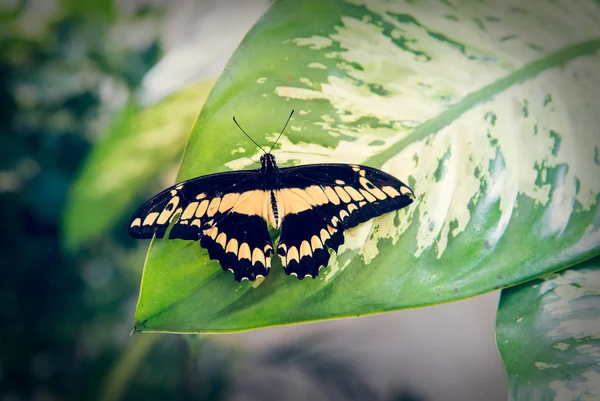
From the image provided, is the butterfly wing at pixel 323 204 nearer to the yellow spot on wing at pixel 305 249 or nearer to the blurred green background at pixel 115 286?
the yellow spot on wing at pixel 305 249

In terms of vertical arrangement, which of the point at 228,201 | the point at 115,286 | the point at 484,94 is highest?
the point at 484,94

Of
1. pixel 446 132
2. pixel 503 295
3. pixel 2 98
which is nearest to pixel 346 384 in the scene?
pixel 503 295

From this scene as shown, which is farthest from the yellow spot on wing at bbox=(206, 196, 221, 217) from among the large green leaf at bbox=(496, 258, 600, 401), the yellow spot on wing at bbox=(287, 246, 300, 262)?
the large green leaf at bbox=(496, 258, 600, 401)

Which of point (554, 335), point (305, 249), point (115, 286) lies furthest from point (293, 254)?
point (115, 286)

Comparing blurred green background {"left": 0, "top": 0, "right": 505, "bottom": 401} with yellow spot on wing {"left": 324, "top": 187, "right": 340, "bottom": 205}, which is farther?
blurred green background {"left": 0, "top": 0, "right": 505, "bottom": 401}

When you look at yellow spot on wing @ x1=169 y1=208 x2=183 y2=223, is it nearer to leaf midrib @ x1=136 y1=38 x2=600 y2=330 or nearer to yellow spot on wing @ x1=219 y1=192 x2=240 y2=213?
yellow spot on wing @ x1=219 y1=192 x2=240 y2=213

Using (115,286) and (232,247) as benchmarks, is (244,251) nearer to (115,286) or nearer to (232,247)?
(232,247)

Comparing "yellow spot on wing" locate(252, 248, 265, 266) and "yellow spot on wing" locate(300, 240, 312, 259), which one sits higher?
"yellow spot on wing" locate(300, 240, 312, 259)

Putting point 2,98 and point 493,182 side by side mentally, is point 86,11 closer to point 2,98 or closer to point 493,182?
point 2,98
